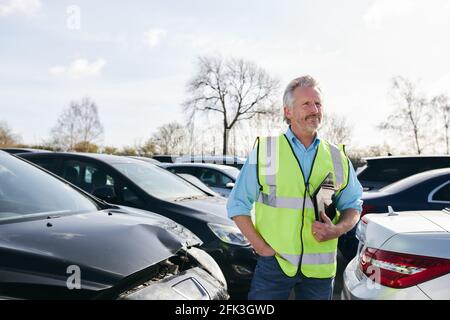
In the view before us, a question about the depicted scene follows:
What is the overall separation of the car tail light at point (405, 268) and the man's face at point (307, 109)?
85 cm

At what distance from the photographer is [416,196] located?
465cm

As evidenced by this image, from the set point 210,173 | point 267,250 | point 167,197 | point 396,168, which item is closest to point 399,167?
point 396,168

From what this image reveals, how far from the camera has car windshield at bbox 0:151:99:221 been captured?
7.92ft

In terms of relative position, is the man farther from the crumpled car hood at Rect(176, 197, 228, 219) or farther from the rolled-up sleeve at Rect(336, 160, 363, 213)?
the crumpled car hood at Rect(176, 197, 228, 219)

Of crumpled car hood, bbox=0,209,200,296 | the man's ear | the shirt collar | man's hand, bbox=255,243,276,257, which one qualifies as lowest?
man's hand, bbox=255,243,276,257

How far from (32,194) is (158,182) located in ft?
6.99

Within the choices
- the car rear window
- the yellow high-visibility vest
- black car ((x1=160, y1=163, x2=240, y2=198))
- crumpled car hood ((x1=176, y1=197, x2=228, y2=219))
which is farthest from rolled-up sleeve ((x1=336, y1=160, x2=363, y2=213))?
black car ((x1=160, y1=163, x2=240, y2=198))

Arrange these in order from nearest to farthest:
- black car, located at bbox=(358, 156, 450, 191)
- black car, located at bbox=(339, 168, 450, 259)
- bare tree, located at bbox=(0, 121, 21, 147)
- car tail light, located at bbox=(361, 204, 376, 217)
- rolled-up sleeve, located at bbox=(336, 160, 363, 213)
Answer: rolled-up sleeve, located at bbox=(336, 160, 363, 213)
black car, located at bbox=(339, 168, 450, 259)
car tail light, located at bbox=(361, 204, 376, 217)
black car, located at bbox=(358, 156, 450, 191)
bare tree, located at bbox=(0, 121, 21, 147)

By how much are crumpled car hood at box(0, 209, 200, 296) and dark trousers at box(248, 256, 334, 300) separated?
0.52 meters

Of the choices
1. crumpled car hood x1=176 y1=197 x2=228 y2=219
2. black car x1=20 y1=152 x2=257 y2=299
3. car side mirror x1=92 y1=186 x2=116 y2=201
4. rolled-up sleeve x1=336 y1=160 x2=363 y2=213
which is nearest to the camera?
rolled-up sleeve x1=336 y1=160 x2=363 y2=213

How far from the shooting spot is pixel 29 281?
5.21 ft

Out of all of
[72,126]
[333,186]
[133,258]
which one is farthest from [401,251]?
[72,126]
